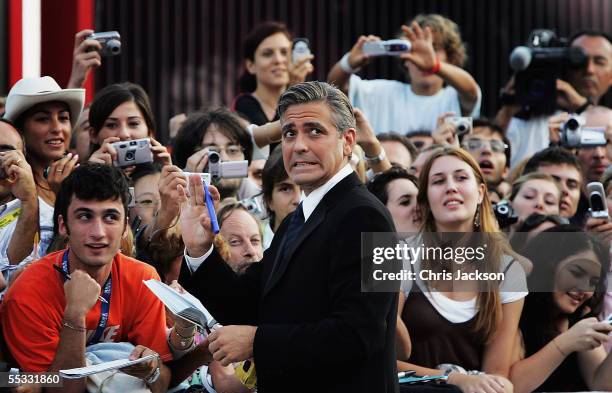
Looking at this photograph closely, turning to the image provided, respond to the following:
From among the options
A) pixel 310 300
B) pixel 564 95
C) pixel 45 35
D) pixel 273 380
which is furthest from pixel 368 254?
pixel 45 35

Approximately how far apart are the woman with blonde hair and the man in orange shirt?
3.98 feet

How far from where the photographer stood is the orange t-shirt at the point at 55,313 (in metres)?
4.68

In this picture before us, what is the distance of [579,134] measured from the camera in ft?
24.1

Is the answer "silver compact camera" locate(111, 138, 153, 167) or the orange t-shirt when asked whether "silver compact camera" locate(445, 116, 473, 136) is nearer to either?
"silver compact camera" locate(111, 138, 153, 167)

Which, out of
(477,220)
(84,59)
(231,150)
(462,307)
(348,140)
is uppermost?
(84,59)

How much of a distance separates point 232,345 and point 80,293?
0.80 meters

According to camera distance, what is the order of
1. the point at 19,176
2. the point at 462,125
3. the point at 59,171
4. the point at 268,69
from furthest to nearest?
the point at 268,69
the point at 462,125
the point at 59,171
the point at 19,176

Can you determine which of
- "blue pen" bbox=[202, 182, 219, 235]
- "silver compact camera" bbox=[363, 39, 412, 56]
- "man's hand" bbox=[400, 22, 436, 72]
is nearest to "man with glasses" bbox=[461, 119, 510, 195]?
"man's hand" bbox=[400, 22, 436, 72]

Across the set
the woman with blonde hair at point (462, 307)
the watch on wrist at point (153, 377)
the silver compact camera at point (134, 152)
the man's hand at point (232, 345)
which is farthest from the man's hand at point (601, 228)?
the man's hand at point (232, 345)

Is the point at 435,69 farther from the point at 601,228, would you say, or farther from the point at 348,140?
the point at 348,140

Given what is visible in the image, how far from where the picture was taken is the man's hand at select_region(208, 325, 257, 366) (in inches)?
160

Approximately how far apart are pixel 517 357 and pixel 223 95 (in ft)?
15.2

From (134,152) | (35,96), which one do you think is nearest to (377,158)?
(134,152)

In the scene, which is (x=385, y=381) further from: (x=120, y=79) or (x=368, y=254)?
(x=120, y=79)
